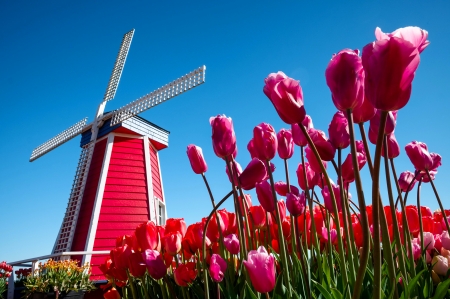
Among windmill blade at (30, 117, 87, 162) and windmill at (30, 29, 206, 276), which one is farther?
windmill blade at (30, 117, 87, 162)

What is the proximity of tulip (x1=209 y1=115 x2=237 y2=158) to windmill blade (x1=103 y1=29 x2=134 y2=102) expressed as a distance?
558 inches

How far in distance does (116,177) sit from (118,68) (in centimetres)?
634

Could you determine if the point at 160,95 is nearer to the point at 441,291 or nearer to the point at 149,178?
the point at 149,178

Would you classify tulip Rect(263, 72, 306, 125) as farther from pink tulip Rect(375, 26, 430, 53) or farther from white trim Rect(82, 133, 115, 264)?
white trim Rect(82, 133, 115, 264)

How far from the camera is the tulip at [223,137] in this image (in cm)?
126

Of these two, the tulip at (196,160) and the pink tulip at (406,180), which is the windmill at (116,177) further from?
the pink tulip at (406,180)

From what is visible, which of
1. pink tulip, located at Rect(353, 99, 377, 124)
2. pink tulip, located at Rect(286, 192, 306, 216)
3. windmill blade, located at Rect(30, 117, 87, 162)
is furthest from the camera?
windmill blade, located at Rect(30, 117, 87, 162)

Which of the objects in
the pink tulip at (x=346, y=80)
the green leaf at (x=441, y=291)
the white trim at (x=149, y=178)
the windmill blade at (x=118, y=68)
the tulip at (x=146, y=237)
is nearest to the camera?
the pink tulip at (x=346, y=80)

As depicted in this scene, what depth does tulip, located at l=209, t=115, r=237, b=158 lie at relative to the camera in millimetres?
1264

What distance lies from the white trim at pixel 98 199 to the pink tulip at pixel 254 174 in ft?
29.6

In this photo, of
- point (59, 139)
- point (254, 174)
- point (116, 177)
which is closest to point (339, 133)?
point (254, 174)

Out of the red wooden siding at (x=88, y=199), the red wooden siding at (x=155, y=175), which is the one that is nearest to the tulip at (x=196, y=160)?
the red wooden siding at (x=88, y=199)

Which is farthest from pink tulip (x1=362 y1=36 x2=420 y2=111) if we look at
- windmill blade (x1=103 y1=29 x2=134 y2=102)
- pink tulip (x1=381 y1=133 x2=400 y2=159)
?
windmill blade (x1=103 y1=29 x2=134 y2=102)

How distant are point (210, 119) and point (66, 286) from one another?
5.45 meters
